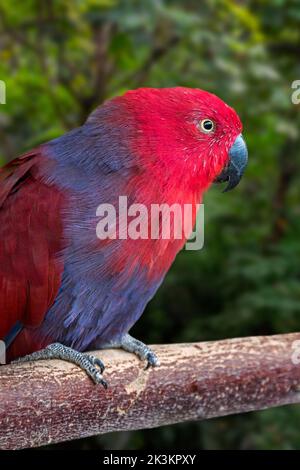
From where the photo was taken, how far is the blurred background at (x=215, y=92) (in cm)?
200

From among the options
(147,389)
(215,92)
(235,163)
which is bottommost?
(147,389)

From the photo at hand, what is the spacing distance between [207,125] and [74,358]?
1.59 feet

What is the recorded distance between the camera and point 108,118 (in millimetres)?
1212

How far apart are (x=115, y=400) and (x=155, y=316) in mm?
1226

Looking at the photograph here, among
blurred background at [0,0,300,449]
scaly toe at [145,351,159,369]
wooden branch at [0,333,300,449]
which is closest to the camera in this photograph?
wooden branch at [0,333,300,449]

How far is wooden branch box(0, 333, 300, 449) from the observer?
43.6 inches

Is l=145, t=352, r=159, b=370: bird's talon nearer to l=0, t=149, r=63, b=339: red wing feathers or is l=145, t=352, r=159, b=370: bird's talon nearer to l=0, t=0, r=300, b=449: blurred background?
l=0, t=149, r=63, b=339: red wing feathers

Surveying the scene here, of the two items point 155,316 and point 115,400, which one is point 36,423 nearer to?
point 115,400

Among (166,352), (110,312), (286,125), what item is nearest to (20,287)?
(110,312)

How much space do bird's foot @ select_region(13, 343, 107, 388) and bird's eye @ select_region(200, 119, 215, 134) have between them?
46 cm

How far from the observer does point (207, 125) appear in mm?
1204

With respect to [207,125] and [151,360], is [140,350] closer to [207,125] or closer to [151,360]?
[151,360]

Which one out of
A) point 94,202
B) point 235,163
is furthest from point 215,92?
point 94,202

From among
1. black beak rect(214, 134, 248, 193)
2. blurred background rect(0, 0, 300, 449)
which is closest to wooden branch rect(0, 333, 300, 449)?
black beak rect(214, 134, 248, 193)
